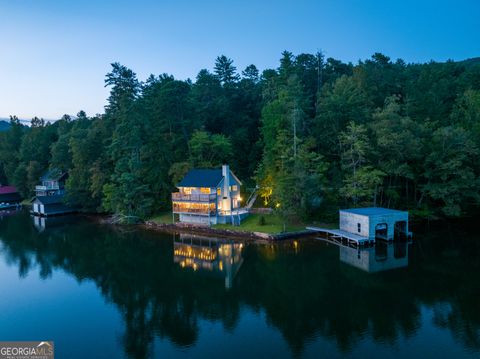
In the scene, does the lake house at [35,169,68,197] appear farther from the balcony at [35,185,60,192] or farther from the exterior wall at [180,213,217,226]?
the exterior wall at [180,213,217,226]

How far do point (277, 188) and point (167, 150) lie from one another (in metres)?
18.0

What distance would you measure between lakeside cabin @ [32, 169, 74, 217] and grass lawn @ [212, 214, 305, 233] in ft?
101

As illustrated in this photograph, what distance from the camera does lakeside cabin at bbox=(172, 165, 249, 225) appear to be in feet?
133

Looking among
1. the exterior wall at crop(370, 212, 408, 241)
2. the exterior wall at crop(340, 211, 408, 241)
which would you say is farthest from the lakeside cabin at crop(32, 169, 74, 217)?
the exterior wall at crop(370, 212, 408, 241)

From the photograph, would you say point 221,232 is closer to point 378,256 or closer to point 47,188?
point 378,256

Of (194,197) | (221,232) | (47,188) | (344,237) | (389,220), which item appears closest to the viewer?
(389,220)

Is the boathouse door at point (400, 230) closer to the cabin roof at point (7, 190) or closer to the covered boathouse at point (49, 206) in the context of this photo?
the covered boathouse at point (49, 206)

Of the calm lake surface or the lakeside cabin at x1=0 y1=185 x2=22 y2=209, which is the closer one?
the calm lake surface

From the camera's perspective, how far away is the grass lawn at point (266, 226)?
121 feet

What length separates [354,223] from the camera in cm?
3419

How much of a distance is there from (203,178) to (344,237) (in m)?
17.3

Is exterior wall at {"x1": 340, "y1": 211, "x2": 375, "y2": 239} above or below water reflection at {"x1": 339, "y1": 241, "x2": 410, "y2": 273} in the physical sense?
above

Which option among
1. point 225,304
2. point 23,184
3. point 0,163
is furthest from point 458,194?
point 0,163

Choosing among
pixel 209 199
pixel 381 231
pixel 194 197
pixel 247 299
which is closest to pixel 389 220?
pixel 381 231
